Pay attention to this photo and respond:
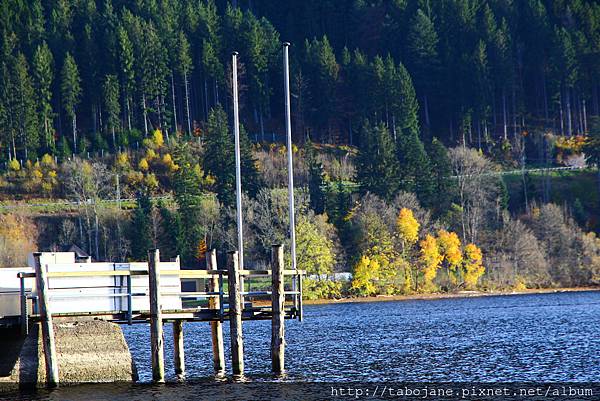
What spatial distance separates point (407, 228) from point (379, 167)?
27.3 metres

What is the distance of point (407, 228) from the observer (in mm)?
142875

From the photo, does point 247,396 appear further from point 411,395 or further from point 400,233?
point 400,233

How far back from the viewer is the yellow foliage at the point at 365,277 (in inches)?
5364

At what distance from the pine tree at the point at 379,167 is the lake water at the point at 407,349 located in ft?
180

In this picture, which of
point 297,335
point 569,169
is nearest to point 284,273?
point 297,335

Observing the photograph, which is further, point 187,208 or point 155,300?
point 187,208

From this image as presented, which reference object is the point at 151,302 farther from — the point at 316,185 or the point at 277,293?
the point at 316,185

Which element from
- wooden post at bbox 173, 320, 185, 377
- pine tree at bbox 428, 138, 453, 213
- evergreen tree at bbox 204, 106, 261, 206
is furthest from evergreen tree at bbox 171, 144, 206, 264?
wooden post at bbox 173, 320, 185, 377

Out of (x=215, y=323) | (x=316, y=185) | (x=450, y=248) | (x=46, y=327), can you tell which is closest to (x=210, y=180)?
(x=316, y=185)

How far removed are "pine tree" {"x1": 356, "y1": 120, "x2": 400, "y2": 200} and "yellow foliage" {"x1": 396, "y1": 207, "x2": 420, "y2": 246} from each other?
1973 centimetres

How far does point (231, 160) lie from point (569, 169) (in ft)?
173

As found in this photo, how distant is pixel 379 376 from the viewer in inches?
1919

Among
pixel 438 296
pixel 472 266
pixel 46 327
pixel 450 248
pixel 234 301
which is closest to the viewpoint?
pixel 46 327

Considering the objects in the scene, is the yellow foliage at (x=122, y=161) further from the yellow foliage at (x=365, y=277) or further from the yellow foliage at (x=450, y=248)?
the yellow foliage at (x=365, y=277)
